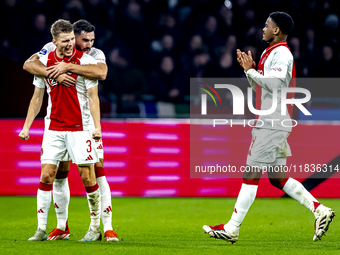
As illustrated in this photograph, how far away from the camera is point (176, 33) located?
8461mm

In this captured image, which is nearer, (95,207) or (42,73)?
(42,73)

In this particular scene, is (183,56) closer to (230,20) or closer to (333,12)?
(230,20)

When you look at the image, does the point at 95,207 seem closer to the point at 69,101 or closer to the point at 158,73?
the point at 69,101

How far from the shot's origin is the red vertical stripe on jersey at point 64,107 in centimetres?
409

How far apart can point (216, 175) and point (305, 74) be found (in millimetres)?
2394

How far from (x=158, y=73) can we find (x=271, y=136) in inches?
173

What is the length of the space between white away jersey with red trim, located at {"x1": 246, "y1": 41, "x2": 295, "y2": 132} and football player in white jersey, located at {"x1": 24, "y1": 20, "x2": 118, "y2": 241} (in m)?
1.33

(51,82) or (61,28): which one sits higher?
(61,28)

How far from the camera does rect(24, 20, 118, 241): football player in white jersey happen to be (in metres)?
4.05

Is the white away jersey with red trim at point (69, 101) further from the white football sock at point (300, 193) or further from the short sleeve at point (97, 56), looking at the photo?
the white football sock at point (300, 193)

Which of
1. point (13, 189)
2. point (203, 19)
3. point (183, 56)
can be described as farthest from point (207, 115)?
point (13, 189)

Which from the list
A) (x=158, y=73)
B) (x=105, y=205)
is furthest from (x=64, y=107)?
(x=158, y=73)

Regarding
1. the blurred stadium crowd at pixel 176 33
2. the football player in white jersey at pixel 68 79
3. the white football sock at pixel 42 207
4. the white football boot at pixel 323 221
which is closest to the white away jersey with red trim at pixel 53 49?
the football player in white jersey at pixel 68 79

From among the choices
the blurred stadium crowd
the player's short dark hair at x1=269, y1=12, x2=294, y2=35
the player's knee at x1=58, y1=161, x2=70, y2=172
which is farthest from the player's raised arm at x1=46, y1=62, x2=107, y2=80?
the blurred stadium crowd
